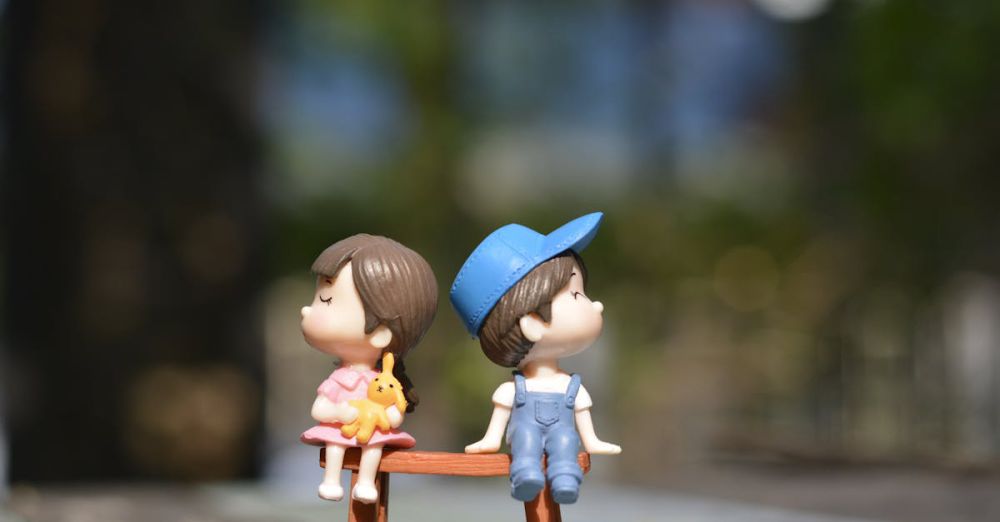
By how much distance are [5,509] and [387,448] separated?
1.91m

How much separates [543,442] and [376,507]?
0.44 metres

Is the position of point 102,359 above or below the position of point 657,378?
below

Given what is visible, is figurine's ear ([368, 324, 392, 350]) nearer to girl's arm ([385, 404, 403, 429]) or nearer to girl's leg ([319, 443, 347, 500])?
girl's arm ([385, 404, 403, 429])

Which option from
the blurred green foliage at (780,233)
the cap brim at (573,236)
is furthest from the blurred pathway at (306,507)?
the blurred green foliage at (780,233)

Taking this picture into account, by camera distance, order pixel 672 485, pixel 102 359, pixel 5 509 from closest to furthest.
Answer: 1. pixel 5 509
2. pixel 102 359
3. pixel 672 485

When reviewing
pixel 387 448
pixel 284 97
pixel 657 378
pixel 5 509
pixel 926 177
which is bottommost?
pixel 5 509

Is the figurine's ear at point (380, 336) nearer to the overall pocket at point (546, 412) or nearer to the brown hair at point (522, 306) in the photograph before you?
the brown hair at point (522, 306)

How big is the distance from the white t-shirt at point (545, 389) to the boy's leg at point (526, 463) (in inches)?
3.6

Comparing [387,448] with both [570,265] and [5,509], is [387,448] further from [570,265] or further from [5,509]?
[5,509]

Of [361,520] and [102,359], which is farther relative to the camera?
[102,359]

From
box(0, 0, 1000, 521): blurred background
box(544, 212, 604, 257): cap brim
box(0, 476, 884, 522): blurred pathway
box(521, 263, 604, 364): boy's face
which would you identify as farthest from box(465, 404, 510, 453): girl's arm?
box(0, 0, 1000, 521): blurred background

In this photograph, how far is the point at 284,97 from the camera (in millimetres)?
10070

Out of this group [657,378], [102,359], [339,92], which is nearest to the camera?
[102,359]

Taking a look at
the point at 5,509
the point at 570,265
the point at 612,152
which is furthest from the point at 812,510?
the point at 612,152
